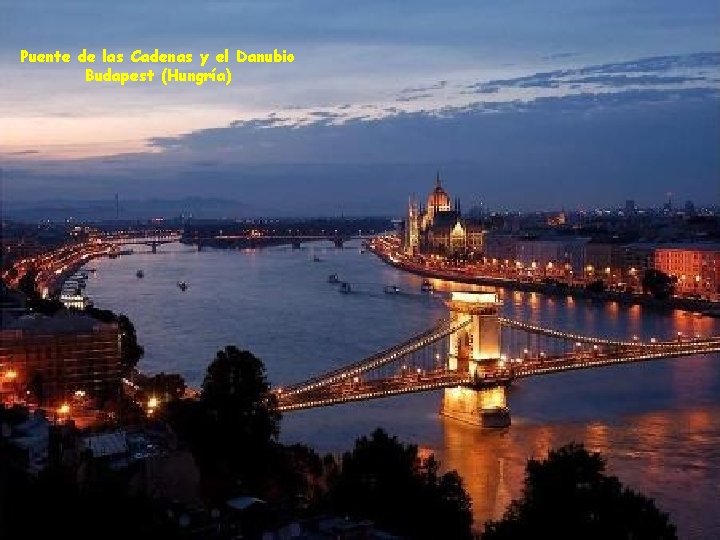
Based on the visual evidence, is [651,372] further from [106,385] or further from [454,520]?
[454,520]

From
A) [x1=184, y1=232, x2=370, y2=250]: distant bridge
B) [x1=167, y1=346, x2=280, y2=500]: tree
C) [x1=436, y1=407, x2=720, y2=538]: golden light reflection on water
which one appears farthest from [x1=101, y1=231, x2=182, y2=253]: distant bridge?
[x1=167, y1=346, x2=280, y2=500]: tree

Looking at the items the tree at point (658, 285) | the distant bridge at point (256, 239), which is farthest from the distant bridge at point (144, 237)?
the tree at point (658, 285)

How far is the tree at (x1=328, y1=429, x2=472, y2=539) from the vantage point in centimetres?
389

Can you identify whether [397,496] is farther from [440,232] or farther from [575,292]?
[440,232]

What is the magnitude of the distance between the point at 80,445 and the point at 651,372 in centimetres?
584

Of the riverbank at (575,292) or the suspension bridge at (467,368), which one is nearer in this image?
the suspension bridge at (467,368)

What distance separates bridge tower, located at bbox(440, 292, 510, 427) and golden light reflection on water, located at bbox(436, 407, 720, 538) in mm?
143

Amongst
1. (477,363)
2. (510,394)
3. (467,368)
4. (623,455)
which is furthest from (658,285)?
(623,455)

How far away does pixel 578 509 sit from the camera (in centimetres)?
353

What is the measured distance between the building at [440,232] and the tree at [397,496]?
22406mm

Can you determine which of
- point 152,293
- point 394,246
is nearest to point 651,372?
point 152,293

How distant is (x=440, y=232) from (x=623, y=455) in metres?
22.5

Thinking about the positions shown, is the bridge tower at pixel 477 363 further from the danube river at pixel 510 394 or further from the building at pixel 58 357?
the building at pixel 58 357

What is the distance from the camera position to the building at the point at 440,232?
2798 centimetres
